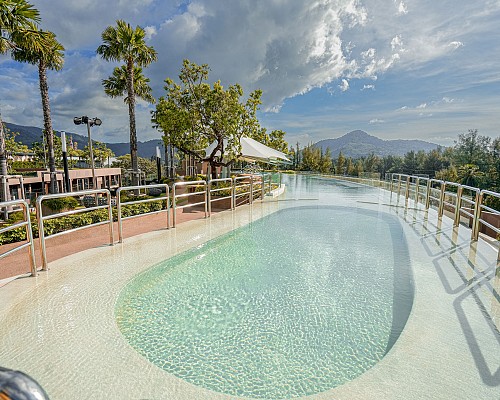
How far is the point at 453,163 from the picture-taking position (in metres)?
68.9

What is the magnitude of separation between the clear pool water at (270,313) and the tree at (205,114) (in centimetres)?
810

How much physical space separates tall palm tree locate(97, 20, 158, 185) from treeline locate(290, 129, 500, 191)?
774 inches

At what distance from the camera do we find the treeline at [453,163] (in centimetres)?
4531

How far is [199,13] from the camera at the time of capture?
13.3 meters

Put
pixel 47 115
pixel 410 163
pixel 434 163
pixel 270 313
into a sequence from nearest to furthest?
pixel 270 313 < pixel 47 115 < pixel 434 163 < pixel 410 163

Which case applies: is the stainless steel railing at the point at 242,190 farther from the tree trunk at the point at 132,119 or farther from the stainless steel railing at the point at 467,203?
the tree trunk at the point at 132,119

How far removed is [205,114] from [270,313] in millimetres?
11296

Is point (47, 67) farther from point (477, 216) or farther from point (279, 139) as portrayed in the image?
point (279, 139)

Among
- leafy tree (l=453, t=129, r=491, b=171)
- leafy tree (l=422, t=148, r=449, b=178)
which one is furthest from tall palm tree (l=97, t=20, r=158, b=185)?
leafy tree (l=422, t=148, r=449, b=178)

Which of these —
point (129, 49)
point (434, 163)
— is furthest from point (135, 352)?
point (434, 163)

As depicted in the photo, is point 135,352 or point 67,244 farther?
point 67,244

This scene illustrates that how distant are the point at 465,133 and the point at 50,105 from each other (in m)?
76.4

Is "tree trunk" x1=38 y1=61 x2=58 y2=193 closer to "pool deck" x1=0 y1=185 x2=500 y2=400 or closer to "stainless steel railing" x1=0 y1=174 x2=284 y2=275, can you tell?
"stainless steel railing" x1=0 y1=174 x2=284 y2=275

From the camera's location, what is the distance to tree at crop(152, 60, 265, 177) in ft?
40.9
